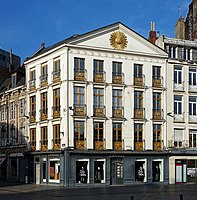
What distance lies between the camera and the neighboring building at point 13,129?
51312 millimetres

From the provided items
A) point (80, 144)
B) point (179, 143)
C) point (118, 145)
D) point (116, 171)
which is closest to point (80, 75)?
point (80, 144)

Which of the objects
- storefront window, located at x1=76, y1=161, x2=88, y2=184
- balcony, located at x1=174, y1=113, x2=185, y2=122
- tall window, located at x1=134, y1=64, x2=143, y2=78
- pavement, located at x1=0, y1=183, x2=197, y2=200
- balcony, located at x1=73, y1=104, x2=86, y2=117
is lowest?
pavement, located at x1=0, y1=183, x2=197, y2=200

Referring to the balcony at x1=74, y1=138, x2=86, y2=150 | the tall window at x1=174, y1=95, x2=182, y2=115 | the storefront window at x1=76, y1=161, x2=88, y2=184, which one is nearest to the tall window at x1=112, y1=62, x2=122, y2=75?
the tall window at x1=174, y1=95, x2=182, y2=115

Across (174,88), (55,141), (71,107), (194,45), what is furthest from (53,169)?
(194,45)

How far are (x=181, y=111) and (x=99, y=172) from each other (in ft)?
37.7

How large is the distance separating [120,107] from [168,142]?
648 cm

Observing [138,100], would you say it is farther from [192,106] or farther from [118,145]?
[192,106]

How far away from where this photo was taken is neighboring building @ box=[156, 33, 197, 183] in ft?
157

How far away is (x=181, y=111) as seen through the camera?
49.3m

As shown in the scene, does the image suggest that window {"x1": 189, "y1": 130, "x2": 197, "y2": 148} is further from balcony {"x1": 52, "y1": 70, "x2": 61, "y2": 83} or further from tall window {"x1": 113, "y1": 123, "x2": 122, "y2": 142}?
balcony {"x1": 52, "y1": 70, "x2": 61, "y2": 83}

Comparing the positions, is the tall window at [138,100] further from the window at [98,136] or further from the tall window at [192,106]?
the tall window at [192,106]

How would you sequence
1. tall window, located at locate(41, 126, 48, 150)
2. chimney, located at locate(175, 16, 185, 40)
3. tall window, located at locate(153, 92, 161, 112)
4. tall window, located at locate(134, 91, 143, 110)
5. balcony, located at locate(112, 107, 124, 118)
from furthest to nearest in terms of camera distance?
chimney, located at locate(175, 16, 185, 40), tall window, located at locate(153, 92, 161, 112), tall window, located at locate(134, 91, 143, 110), tall window, located at locate(41, 126, 48, 150), balcony, located at locate(112, 107, 124, 118)

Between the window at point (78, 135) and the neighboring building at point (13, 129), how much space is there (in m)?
8.75

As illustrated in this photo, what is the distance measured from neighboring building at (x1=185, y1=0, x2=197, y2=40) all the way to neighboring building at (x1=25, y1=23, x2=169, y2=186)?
17.4m
